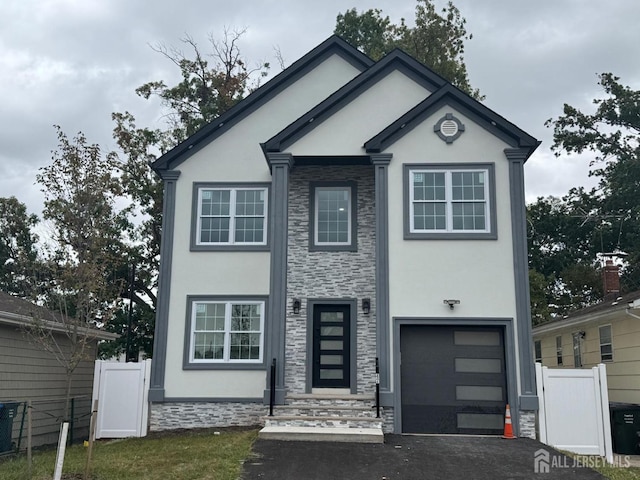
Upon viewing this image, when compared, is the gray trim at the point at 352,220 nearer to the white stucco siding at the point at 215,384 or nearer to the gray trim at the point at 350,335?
the gray trim at the point at 350,335

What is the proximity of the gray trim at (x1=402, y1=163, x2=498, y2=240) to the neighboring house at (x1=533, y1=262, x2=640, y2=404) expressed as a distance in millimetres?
3704

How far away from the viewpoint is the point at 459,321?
39.5ft

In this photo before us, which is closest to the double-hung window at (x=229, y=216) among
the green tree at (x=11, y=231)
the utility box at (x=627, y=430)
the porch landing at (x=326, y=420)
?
the porch landing at (x=326, y=420)

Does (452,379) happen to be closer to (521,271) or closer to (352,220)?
(521,271)

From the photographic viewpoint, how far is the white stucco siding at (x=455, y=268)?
1205 cm

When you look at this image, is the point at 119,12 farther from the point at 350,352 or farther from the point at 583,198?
the point at 583,198

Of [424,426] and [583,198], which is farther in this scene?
[583,198]

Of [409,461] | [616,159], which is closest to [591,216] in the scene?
[616,159]

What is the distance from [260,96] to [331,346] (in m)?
6.45

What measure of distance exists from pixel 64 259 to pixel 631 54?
23657 mm

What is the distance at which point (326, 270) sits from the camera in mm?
13938

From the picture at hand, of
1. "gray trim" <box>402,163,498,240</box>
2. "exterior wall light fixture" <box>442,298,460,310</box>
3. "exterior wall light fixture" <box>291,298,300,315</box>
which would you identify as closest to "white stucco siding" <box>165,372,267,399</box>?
"exterior wall light fixture" <box>291,298,300,315</box>

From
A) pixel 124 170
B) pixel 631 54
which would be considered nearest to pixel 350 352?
pixel 124 170

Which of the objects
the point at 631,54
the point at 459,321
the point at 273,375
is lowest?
the point at 273,375
